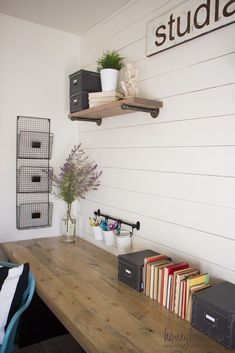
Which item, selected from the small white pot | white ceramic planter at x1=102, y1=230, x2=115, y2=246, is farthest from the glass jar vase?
the small white pot

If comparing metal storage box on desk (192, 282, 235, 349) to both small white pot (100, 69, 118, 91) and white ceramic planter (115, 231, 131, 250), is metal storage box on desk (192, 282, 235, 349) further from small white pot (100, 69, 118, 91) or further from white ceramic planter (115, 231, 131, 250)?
small white pot (100, 69, 118, 91)

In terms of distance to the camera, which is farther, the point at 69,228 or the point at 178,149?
the point at 69,228

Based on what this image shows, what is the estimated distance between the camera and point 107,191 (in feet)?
7.54

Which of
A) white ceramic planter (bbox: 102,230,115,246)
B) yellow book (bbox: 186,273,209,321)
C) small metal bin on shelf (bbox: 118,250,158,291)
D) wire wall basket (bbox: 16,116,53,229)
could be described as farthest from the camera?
wire wall basket (bbox: 16,116,53,229)

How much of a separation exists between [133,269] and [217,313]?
54 centimetres

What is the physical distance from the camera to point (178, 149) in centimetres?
164

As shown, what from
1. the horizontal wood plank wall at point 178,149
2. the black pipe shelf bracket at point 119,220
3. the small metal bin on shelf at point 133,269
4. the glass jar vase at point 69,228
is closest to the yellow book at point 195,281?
the horizontal wood plank wall at point 178,149

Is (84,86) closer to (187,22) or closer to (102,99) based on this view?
(102,99)

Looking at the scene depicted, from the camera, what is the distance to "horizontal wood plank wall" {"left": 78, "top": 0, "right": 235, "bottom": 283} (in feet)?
4.59

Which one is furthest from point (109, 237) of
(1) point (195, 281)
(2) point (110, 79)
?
(2) point (110, 79)

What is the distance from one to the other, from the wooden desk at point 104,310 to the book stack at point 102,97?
1064 mm

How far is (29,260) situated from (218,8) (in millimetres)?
1822

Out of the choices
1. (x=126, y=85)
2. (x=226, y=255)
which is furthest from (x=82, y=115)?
(x=226, y=255)

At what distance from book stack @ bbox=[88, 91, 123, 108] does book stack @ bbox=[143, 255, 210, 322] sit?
3.30 ft
